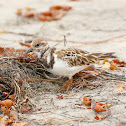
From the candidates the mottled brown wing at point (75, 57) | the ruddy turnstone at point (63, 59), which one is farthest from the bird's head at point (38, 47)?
the mottled brown wing at point (75, 57)

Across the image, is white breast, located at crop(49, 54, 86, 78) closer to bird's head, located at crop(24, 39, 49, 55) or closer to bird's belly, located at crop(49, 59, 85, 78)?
bird's belly, located at crop(49, 59, 85, 78)

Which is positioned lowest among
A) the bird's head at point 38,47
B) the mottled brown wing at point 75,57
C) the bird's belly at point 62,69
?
the bird's belly at point 62,69

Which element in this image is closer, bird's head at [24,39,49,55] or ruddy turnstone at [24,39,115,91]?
ruddy turnstone at [24,39,115,91]

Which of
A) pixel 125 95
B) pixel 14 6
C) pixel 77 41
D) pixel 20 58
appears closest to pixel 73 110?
pixel 125 95

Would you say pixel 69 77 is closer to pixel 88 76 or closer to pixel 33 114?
pixel 88 76

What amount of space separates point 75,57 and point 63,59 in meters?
0.17

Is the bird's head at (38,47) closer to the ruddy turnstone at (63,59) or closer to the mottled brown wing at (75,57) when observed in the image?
the ruddy turnstone at (63,59)

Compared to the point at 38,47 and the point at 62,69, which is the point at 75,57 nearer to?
the point at 62,69

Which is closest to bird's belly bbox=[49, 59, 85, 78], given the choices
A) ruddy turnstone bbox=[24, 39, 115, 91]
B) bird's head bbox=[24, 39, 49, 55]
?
ruddy turnstone bbox=[24, 39, 115, 91]

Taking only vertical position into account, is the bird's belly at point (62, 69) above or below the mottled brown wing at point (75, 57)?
below

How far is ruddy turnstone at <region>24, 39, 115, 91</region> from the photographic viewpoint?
3410mm

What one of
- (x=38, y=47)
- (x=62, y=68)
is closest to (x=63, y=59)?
(x=62, y=68)

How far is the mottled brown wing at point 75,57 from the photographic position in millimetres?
3440

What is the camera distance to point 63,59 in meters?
3.41
